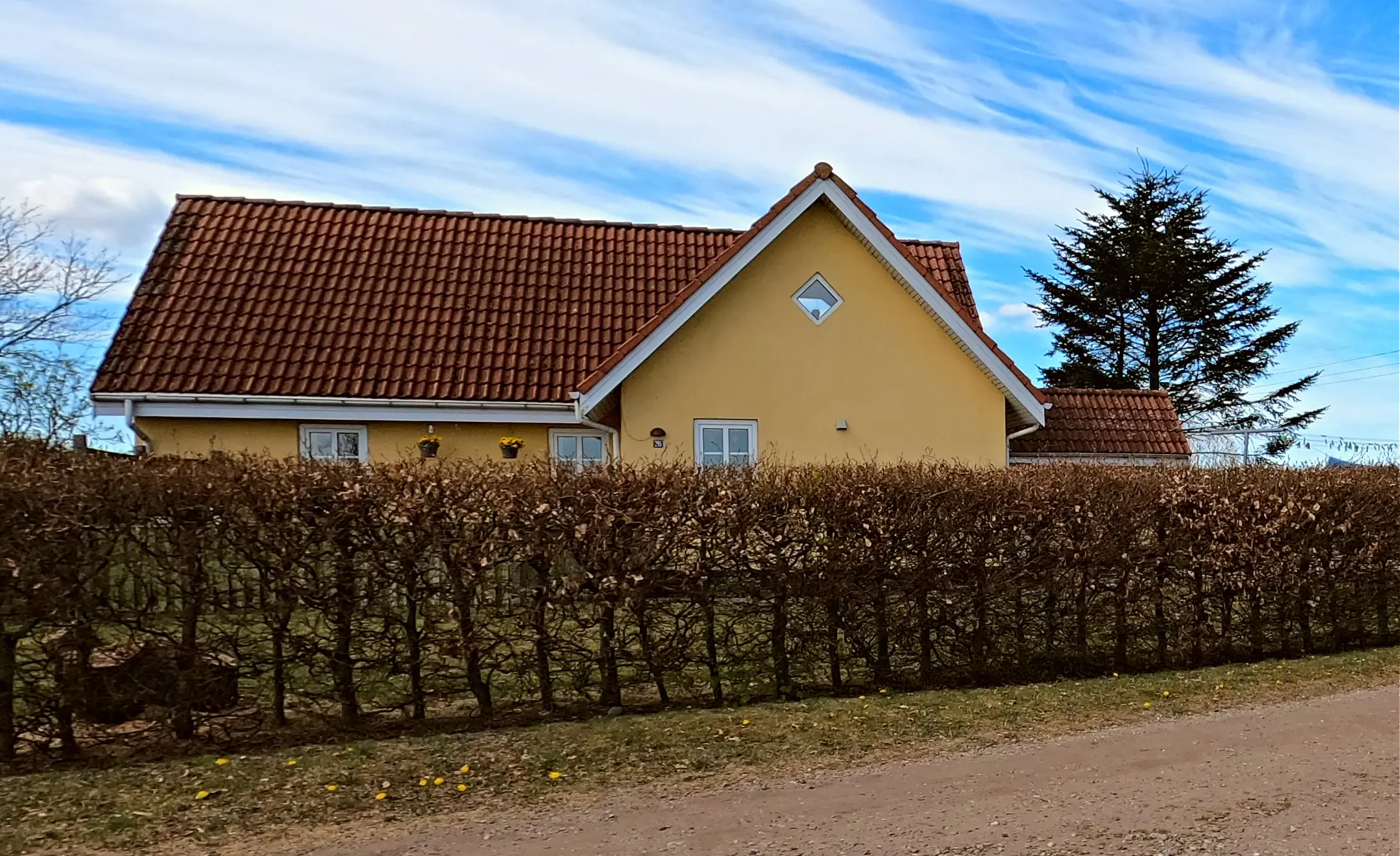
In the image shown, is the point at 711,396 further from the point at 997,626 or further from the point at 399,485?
the point at 399,485

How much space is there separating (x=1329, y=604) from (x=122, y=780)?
11.7m

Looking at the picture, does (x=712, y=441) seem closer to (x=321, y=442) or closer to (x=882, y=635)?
(x=321, y=442)

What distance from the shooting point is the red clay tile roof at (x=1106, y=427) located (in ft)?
56.0

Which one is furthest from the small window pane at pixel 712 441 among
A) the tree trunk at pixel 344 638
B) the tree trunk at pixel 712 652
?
the tree trunk at pixel 344 638

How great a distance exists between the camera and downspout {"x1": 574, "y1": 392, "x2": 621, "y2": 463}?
13.7 m

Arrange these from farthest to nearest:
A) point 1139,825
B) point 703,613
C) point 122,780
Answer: point 703,613, point 122,780, point 1139,825

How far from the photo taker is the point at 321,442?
47.8ft

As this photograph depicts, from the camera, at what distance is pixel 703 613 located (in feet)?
27.6

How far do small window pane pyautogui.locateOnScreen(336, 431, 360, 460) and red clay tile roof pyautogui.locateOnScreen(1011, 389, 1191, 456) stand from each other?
1029 cm

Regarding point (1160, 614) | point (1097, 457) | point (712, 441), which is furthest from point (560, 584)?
point (1097, 457)

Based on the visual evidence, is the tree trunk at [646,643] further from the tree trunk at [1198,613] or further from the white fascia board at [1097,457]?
the white fascia board at [1097,457]

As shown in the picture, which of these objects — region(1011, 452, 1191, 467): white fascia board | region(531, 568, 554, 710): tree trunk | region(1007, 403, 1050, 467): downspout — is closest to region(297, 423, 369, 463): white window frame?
region(531, 568, 554, 710): tree trunk

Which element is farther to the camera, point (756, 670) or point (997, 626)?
point (997, 626)

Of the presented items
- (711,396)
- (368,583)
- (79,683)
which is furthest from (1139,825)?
(711,396)
